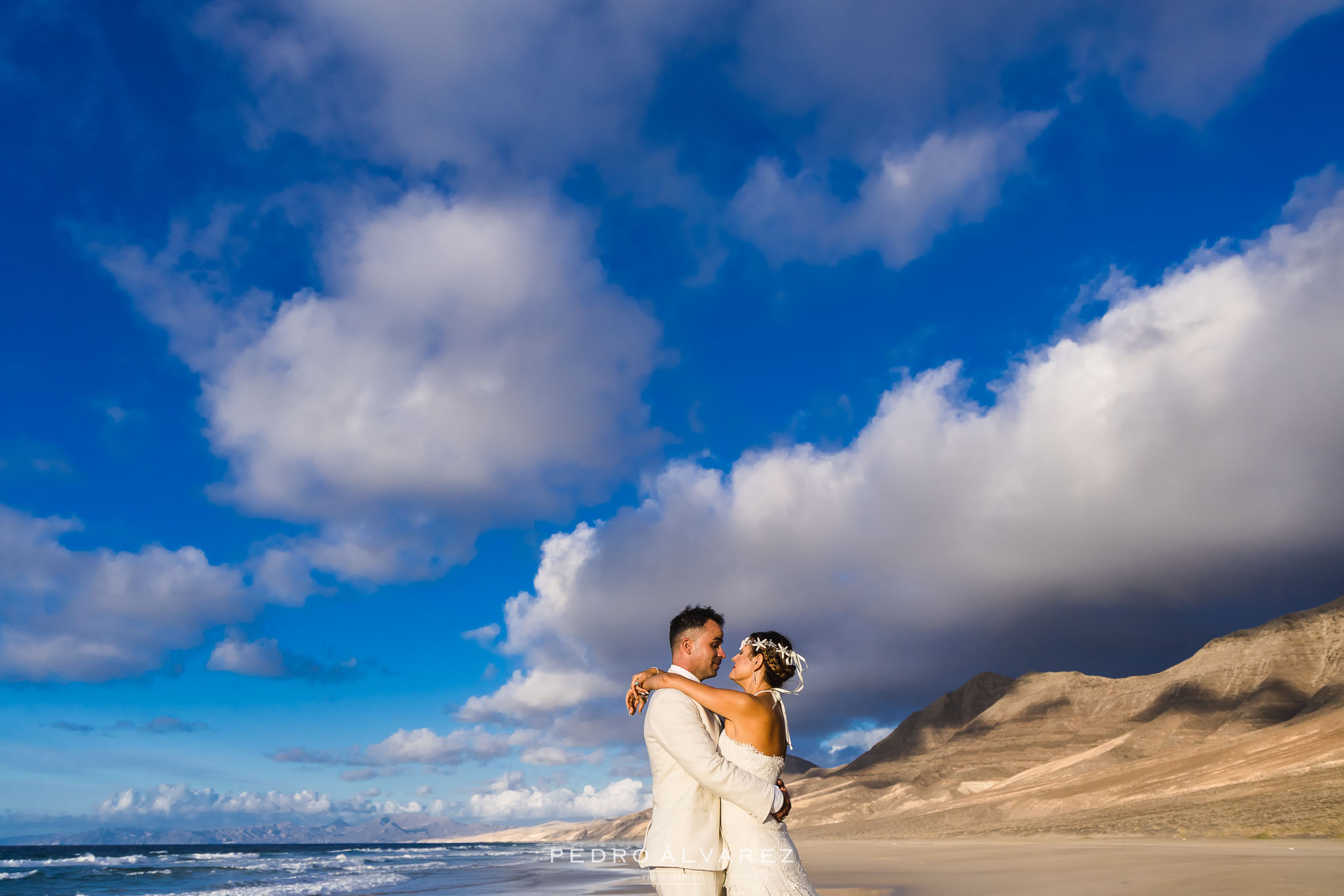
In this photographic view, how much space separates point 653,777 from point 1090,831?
62005 millimetres

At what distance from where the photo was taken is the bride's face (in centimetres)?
489

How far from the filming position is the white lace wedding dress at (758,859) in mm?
4227

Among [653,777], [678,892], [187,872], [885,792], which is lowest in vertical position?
[885,792]

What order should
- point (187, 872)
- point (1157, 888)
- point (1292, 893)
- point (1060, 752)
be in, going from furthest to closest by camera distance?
point (1060, 752) → point (187, 872) → point (1157, 888) → point (1292, 893)

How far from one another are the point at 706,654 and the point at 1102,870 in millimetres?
22764

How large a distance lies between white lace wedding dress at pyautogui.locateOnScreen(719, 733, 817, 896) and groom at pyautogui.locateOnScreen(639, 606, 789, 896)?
6 cm

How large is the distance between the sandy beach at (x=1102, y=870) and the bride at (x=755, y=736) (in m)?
14.0

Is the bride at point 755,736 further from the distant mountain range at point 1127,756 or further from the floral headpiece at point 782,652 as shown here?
the distant mountain range at point 1127,756

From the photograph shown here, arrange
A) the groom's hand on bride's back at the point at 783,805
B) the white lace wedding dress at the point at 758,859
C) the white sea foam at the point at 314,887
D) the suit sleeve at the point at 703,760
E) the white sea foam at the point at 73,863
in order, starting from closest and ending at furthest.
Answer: the suit sleeve at the point at 703,760, the white lace wedding dress at the point at 758,859, the groom's hand on bride's back at the point at 783,805, the white sea foam at the point at 314,887, the white sea foam at the point at 73,863

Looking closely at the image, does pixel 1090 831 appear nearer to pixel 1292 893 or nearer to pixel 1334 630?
pixel 1292 893

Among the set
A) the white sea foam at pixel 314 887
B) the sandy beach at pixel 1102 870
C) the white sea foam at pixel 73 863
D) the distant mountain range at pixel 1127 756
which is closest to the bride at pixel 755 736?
the sandy beach at pixel 1102 870

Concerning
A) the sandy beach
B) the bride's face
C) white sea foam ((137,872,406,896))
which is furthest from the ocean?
the bride's face

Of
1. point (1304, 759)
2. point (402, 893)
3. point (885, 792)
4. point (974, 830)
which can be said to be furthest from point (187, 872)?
point (885, 792)

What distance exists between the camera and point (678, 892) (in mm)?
4129
